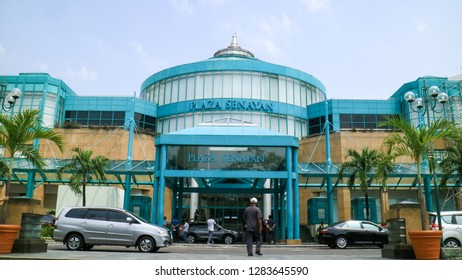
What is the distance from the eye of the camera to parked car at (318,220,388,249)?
20.0m

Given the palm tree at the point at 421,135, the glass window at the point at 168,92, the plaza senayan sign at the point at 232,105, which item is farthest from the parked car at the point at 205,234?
the glass window at the point at 168,92

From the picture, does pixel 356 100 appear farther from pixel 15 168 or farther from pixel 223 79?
pixel 15 168

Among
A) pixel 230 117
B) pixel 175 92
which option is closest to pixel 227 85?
pixel 175 92

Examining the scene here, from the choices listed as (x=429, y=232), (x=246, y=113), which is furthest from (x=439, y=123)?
Result: (x=246, y=113)

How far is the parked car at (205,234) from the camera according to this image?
78.5 feet

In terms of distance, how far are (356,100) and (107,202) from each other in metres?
28.9

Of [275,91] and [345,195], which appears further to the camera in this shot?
[275,91]

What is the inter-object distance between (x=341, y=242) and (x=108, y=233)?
1078 cm

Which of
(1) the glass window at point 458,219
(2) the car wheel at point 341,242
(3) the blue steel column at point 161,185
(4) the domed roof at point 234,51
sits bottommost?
(2) the car wheel at point 341,242

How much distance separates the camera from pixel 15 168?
28.4 m

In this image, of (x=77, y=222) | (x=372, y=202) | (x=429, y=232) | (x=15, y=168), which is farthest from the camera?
(x=372, y=202)

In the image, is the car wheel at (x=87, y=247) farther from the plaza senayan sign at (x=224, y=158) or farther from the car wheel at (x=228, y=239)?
the car wheel at (x=228, y=239)

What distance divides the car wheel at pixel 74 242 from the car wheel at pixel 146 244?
2.06 metres
